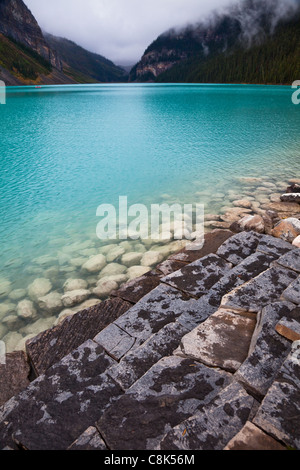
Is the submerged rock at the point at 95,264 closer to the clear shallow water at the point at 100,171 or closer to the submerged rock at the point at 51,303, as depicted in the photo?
the clear shallow water at the point at 100,171

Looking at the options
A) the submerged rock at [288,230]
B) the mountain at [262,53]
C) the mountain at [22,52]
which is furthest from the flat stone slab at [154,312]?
the mountain at [22,52]

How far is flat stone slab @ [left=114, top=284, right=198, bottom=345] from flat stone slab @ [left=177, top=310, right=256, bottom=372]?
2.41ft

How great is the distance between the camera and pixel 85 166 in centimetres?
1741

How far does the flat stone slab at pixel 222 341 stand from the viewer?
283 cm

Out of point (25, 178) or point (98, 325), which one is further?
point (25, 178)

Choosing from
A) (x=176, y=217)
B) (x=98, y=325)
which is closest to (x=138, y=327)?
(x=98, y=325)

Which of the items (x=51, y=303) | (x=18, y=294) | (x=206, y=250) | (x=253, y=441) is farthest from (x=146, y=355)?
(x=18, y=294)

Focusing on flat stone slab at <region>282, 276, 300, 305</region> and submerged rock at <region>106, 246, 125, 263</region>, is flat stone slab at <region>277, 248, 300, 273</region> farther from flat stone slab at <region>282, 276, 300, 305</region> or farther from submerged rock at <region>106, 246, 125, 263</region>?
submerged rock at <region>106, 246, 125, 263</region>

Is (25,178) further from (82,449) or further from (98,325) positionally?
(82,449)

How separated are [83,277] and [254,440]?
232 inches

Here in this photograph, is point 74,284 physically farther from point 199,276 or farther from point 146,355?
point 146,355

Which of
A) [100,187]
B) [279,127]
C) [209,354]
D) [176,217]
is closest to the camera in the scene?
[209,354]

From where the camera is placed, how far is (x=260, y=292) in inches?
145

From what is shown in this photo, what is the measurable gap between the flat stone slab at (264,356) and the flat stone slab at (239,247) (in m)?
2.57
